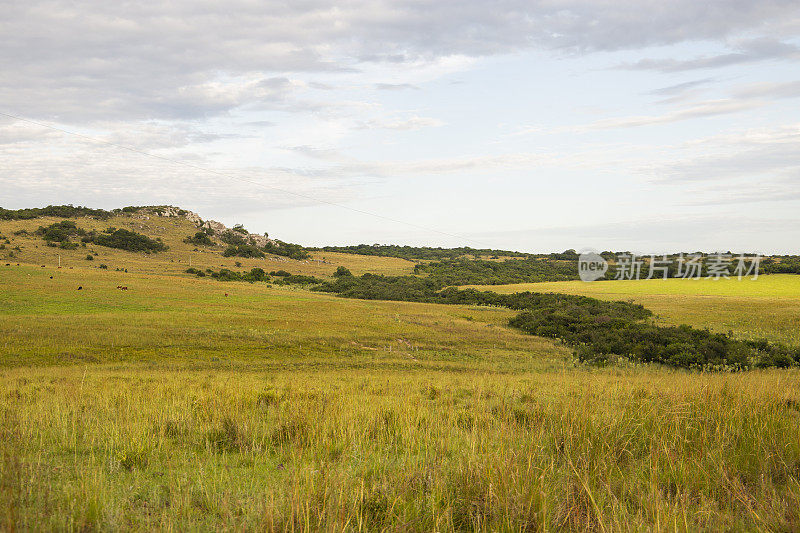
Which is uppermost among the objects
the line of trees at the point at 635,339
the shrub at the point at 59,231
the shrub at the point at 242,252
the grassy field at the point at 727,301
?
the shrub at the point at 59,231

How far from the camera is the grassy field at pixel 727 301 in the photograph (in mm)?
44156

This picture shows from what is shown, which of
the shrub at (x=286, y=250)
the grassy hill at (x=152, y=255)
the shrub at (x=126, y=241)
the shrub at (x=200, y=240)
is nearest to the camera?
the grassy hill at (x=152, y=255)

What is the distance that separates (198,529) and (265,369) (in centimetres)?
1955

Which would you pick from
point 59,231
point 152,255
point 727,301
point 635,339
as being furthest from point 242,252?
point 635,339

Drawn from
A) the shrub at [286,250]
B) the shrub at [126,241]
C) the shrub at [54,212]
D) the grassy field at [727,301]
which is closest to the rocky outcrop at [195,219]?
the shrub at [286,250]

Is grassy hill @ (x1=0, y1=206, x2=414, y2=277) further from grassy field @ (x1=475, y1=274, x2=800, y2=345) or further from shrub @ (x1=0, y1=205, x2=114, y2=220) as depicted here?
grassy field @ (x1=475, y1=274, x2=800, y2=345)

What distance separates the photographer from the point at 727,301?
198ft

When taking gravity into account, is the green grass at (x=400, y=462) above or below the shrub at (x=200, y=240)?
below

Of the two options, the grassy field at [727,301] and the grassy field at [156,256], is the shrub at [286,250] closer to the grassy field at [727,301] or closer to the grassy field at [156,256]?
the grassy field at [156,256]

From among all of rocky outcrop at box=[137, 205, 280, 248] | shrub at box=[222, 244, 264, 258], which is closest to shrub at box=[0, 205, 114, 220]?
rocky outcrop at box=[137, 205, 280, 248]

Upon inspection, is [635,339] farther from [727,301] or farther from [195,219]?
[195,219]

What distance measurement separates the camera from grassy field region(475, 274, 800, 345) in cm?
4416

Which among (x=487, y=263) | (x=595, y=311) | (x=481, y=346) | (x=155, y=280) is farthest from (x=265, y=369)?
(x=487, y=263)

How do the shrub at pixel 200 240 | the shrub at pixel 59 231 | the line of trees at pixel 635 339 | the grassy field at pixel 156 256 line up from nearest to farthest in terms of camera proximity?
the line of trees at pixel 635 339 → the grassy field at pixel 156 256 → the shrub at pixel 59 231 → the shrub at pixel 200 240
